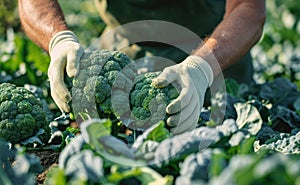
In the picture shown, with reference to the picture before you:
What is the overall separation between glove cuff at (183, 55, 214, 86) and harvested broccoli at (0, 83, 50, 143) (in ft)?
2.56

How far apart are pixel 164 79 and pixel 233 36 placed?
0.70 m

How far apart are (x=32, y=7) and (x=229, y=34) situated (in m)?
1.21

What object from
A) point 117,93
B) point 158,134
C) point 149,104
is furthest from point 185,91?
point 158,134

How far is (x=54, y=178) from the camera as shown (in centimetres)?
168

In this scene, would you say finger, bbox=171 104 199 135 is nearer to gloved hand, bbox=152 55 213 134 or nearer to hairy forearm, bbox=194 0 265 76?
gloved hand, bbox=152 55 213 134

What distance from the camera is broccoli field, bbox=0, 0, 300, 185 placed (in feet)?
5.65

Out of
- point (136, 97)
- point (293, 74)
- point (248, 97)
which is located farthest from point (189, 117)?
point (293, 74)

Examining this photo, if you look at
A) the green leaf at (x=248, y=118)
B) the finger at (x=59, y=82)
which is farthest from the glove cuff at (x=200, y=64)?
the finger at (x=59, y=82)

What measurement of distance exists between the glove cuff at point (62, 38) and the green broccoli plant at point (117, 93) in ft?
1.10

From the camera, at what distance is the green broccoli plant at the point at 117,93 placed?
2.57 metres

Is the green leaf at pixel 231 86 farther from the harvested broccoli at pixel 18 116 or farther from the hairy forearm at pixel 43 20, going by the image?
the harvested broccoli at pixel 18 116

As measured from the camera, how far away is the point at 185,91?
258 centimetres

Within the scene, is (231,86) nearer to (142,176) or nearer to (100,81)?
(100,81)

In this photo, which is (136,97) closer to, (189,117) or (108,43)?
(189,117)
